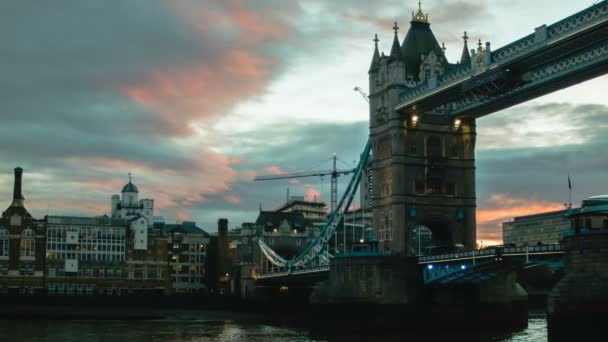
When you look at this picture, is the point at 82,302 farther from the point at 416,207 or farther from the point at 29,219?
the point at 416,207

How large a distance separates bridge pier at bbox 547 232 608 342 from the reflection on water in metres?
12.2

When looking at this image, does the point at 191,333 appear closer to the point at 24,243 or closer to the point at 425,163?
the point at 425,163

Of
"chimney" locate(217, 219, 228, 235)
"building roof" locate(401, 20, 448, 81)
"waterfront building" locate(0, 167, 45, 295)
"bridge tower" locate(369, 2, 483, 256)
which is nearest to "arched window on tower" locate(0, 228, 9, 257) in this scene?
"waterfront building" locate(0, 167, 45, 295)

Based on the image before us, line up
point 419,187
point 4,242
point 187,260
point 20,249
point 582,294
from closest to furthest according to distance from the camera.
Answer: point 582,294
point 419,187
point 4,242
point 20,249
point 187,260

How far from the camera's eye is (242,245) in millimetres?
187250

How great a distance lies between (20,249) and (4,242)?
3.61 metres

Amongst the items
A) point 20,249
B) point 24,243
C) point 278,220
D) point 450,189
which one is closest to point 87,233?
point 24,243

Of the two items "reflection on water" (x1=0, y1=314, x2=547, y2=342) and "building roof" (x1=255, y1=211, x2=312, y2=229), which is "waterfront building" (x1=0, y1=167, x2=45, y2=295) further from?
"reflection on water" (x1=0, y1=314, x2=547, y2=342)

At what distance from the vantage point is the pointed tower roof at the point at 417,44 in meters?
114

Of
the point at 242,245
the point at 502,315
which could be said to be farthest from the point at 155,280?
the point at 502,315

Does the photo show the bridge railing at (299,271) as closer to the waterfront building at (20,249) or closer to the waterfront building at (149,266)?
the waterfront building at (149,266)

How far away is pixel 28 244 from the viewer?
541ft

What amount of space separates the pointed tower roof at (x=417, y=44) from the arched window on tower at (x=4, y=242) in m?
88.2

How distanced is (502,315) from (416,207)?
17.3 metres
